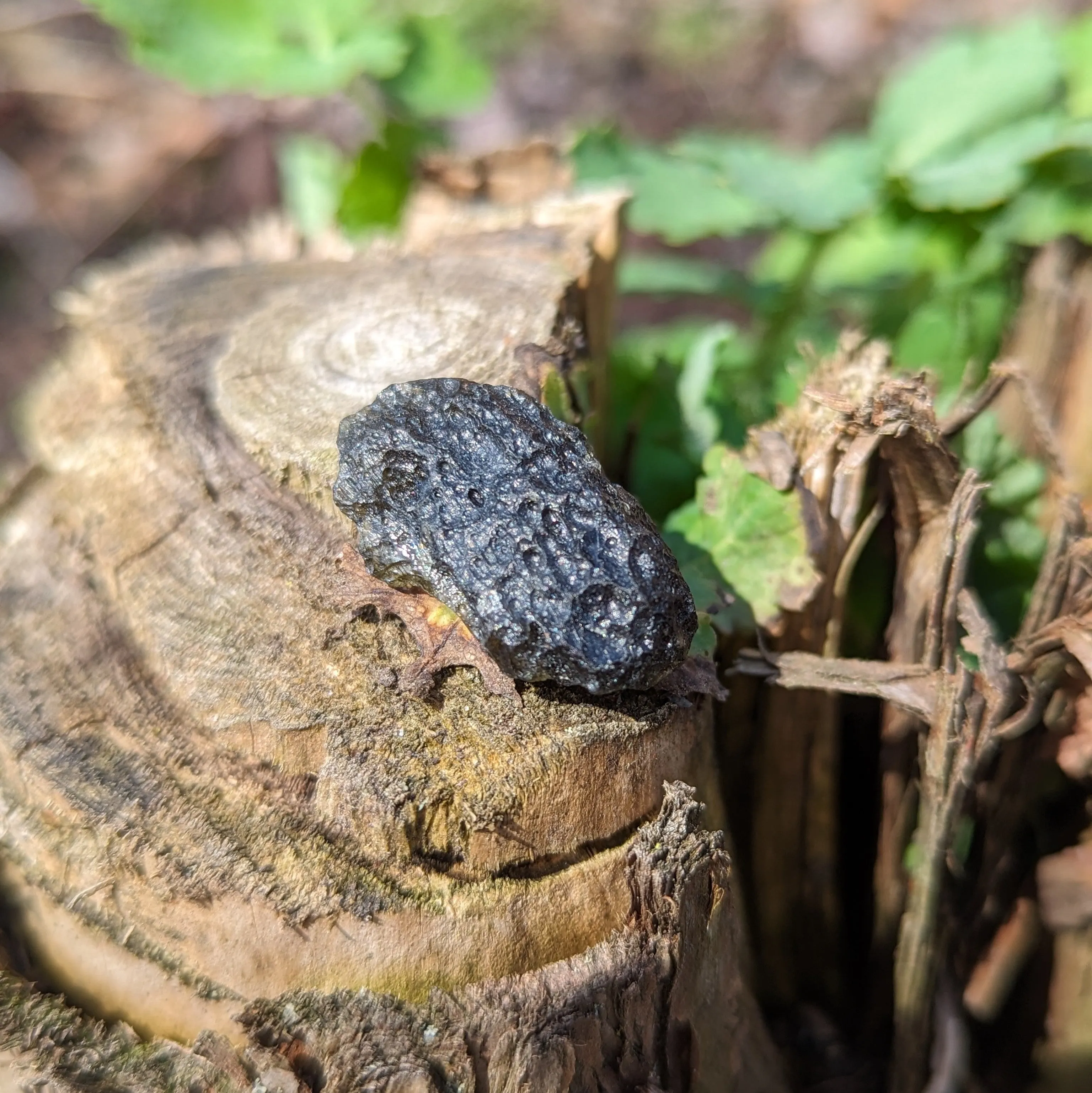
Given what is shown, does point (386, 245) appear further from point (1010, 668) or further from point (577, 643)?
point (1010, 668)

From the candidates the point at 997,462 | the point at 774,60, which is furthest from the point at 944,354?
the point at 774,60

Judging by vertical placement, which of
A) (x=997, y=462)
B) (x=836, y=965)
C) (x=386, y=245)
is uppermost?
(x=386, y=245)

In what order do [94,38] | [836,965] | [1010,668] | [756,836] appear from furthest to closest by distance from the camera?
[94,38]
[836,965]
[756,836]
[1010,668]

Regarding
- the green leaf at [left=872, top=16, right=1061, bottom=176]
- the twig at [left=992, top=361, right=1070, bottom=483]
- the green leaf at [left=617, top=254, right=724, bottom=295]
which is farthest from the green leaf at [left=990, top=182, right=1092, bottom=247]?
the green leaf at [left=617, top=254, right=724, bottom=295]

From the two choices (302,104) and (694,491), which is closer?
(694,491)

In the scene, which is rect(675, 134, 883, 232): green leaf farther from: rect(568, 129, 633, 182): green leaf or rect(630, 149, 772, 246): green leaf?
rect(568, 129, 633, 182): green leaf

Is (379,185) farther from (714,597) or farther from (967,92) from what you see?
(714,597)
